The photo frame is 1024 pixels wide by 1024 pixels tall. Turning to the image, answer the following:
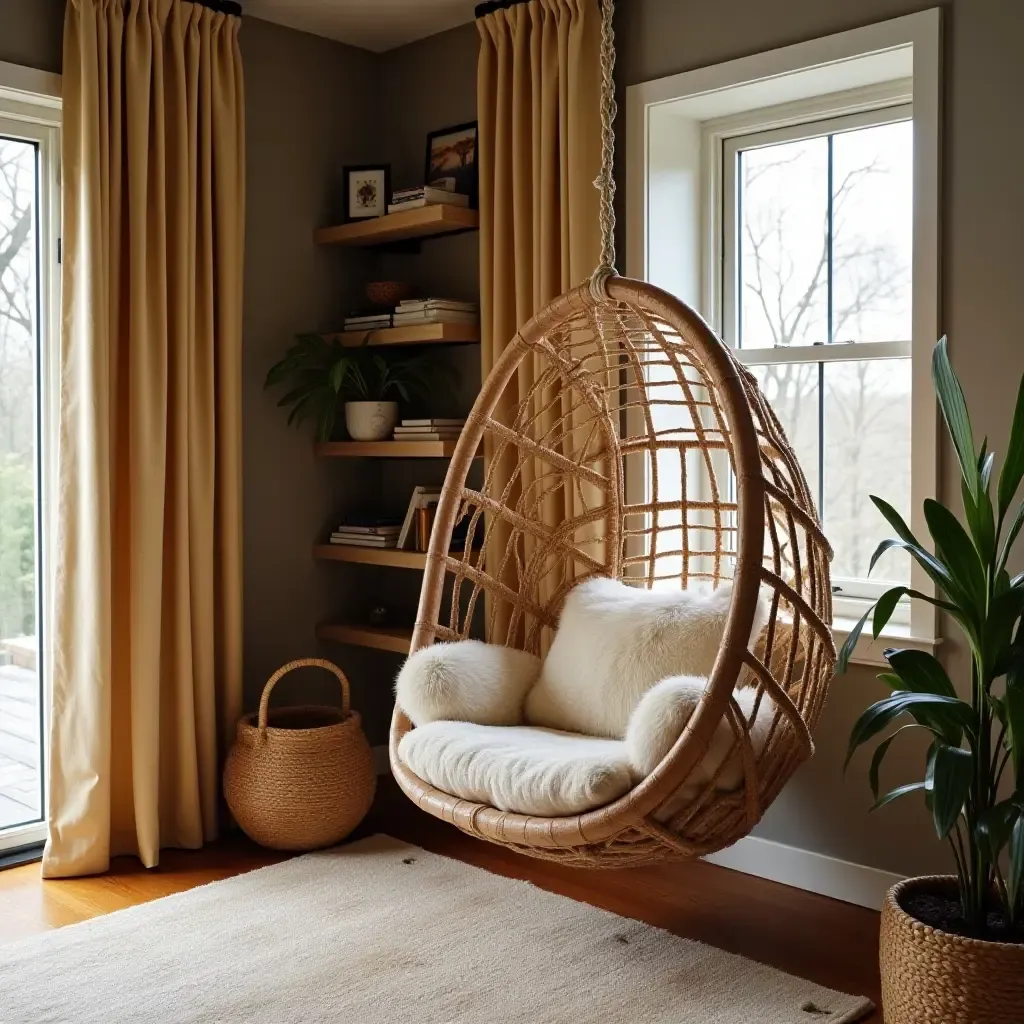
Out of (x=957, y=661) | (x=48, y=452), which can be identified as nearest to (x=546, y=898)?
(x=957, y=661)

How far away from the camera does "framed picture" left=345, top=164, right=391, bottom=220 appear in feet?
12.9

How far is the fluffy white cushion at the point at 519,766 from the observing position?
7.75 feet

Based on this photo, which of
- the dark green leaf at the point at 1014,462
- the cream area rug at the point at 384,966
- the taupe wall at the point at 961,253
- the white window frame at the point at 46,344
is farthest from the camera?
the white window frame at the point at 46,344

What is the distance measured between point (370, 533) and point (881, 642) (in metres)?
1.66

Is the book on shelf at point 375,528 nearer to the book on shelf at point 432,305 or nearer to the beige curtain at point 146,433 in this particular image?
the beige curtain at point 146,433

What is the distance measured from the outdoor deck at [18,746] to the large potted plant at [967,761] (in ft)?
7.55

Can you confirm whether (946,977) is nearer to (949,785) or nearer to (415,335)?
(949,785)

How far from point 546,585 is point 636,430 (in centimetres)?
51

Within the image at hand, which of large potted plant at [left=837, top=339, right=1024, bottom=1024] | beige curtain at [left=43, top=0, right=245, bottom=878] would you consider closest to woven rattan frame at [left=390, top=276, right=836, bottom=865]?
large potted plant at [left=837, top=339, right=1024, bottom=1024]

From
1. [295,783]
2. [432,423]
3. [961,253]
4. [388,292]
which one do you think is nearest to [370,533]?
[432,423]

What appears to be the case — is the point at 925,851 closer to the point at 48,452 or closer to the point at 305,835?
the point at 305,835

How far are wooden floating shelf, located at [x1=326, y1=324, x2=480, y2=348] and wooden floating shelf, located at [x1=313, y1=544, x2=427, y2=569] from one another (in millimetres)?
643

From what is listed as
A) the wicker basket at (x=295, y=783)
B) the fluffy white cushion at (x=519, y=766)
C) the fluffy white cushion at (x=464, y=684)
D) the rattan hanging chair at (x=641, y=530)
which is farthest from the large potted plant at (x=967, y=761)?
the wicker basket at (x=295, y=783)

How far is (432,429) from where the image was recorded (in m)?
3.75
